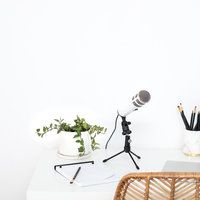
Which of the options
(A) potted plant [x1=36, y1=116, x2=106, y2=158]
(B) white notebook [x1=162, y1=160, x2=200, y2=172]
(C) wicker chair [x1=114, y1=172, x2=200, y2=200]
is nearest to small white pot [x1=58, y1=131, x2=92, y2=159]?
(A) potted plant [x1=36, y1=116, x2=106, y2=158]

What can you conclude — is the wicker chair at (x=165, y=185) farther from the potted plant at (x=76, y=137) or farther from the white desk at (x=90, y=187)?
the potted plant at (x=76, y=137)

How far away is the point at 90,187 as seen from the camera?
1228 mm

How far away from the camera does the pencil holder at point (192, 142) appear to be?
1.59m

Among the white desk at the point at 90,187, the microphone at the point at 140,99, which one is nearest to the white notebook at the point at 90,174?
the white desk at the point at 90,187

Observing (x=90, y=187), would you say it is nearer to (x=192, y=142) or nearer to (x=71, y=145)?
(x=71, y=145)

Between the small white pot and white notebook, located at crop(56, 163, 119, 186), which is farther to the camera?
the small white pot

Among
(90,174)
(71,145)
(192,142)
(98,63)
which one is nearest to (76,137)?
(71,145)

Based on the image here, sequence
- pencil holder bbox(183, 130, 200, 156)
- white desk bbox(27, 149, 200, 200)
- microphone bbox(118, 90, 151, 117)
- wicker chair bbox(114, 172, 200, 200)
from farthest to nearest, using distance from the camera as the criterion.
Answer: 1. pencil holder bbox(183, 130, 200, 156)
2. microphone bbox(118, 90, 151, 117)
3. white desk bbox(27, 149, 200, 200)
4. wicker chair bbox(114, 172, 200, 200)

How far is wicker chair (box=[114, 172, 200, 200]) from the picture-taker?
909 mm

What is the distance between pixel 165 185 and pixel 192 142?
2.29 feet

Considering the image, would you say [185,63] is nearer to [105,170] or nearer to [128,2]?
[128,2]

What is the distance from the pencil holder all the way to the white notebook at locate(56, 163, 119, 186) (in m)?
0.40

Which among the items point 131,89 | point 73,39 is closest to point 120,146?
point 131,89

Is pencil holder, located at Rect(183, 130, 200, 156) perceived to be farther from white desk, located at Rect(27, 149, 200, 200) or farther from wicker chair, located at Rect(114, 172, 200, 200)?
wicker chair, located at Rect(114, 172, 200, 200)
